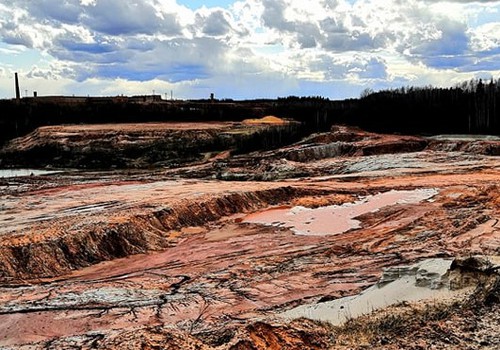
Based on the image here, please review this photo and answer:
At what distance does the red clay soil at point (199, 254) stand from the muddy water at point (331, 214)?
45 centimetres

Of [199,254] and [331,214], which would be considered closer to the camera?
[199,254]

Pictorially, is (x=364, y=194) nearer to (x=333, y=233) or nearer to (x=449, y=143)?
(x=333, y=233)

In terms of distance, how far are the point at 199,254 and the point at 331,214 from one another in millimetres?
5668

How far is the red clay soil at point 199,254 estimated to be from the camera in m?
8.52

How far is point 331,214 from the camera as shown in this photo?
1820 cm

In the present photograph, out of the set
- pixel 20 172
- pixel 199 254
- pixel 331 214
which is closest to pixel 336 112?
pixel 20 172

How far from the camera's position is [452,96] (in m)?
46.2

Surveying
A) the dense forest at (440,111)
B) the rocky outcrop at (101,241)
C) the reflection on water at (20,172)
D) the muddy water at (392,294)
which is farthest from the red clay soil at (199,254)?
the dense forest at (440,111)

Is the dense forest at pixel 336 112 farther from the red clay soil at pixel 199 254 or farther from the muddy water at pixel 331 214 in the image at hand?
the muddy water at pixel 331 214

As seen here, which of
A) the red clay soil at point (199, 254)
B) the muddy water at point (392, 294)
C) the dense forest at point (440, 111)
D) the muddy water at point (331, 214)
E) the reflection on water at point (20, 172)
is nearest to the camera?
the muddy water at point (392, 294)

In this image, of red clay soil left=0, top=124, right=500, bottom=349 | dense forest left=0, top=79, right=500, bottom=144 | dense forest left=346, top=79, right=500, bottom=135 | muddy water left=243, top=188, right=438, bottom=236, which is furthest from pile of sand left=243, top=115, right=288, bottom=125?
muddy water left=243, top=188, right=438, bottom=236

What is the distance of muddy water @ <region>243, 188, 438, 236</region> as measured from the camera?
16.5 m

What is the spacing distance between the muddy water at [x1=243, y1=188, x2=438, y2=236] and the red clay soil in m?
0.45

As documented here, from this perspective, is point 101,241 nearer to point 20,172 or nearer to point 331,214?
point 331,214
